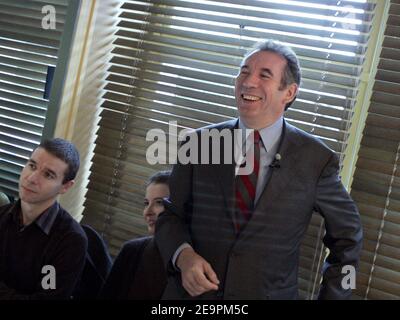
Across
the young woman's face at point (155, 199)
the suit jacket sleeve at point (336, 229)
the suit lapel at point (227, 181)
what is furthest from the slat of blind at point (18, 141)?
the suit jacket sleeve at point (336, 229)

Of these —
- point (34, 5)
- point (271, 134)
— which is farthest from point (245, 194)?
point (34, 5)

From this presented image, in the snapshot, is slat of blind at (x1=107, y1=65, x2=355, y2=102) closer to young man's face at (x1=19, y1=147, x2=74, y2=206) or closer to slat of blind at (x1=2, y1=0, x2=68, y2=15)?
slat of blind at (x1=2, y1=0, x2=68, y2=15)

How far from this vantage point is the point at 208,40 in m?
2.39

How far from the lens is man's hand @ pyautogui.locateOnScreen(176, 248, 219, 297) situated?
154cm

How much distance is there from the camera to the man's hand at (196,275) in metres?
1.54

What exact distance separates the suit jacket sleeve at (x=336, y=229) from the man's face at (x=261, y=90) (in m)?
0.23

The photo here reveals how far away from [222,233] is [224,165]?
205 millimetres

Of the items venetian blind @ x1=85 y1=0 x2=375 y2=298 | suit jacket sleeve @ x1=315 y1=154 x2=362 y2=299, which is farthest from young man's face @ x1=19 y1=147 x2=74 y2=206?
suit jacket sleeve @ x1=315 y1=154 x2=362 y2=299

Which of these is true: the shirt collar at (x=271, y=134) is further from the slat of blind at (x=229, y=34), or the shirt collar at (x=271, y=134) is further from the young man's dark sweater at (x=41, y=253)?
the young man's dark sweater at (x=41, y=253)

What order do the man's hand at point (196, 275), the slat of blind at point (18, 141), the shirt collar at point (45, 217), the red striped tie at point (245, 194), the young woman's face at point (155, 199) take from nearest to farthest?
the man's hand at point (196, 275) < the red striped tie at point (245, 194) < the shirt collar at point (45, 217) < the young woman's face at point (155, 199) < the slat of blind at point (18, 141)

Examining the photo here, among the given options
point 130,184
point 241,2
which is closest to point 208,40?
point 241,2

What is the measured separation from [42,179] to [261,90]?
2.93 feet
